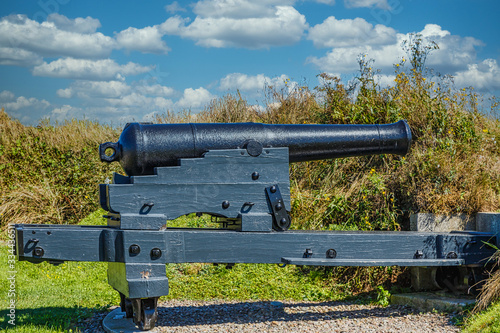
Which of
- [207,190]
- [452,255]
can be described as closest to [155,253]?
[207,190]

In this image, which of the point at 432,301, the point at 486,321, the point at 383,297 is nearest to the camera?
the point at 486,321

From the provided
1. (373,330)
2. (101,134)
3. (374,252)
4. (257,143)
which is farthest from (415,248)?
(101,134)

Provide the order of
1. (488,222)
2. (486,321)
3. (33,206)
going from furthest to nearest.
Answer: (33,206) → (488,222) → (486,321)

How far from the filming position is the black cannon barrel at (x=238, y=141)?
4.30m

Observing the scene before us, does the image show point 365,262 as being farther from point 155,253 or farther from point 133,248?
point 133,248

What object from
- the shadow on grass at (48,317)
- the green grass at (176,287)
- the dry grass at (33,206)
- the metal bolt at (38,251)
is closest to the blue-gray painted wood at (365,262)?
the green grass at (176,287)

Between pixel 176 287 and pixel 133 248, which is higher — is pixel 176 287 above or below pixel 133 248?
below

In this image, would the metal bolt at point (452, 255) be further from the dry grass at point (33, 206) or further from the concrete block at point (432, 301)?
the dry grass at point (33, 206)

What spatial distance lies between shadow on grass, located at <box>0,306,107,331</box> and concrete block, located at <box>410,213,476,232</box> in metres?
3.89

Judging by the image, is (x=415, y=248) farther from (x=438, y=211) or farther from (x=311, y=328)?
(x=438, y=211)

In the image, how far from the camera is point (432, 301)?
18.7 ft

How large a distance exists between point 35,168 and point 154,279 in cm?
820

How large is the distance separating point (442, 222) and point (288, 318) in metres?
2.57

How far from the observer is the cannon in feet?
13.8
